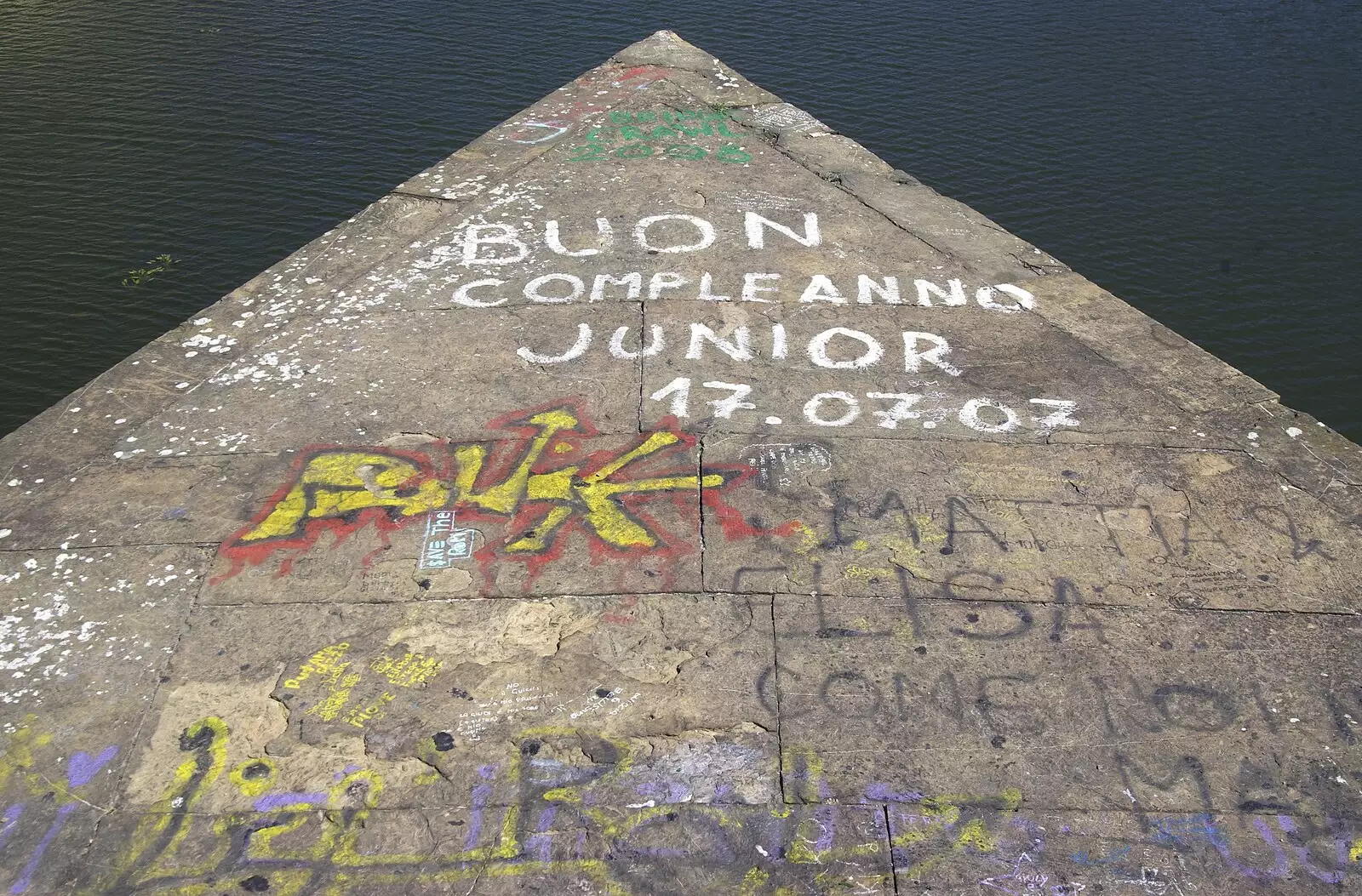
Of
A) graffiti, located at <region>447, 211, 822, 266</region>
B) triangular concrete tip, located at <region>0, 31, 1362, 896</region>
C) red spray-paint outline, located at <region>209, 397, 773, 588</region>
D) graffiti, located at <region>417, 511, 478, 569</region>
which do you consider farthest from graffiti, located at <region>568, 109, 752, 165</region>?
graffiti, located at <region>417, 511, 478, 569</region>

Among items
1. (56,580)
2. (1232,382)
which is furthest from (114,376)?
(1232,382)

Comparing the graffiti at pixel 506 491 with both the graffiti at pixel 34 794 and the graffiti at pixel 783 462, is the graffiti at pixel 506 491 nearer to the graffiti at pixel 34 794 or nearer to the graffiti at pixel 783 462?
the graffiti at pixel 783 462

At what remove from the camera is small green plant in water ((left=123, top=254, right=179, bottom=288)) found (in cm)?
905

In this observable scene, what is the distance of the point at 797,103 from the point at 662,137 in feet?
13.8

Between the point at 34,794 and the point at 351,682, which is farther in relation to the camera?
the point at 351,682

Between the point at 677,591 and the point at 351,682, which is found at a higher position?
the point at 677,591

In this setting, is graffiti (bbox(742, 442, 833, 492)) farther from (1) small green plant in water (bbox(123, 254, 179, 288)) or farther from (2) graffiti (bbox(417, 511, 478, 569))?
(1) small green plant in water (bbox(123, 254, 179, 288))

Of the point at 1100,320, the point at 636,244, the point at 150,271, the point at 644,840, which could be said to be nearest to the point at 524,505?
the point at 644,840

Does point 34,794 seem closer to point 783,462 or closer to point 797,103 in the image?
point 783,462

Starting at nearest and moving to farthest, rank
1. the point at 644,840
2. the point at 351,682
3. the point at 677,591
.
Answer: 1. the point at 644,840
2. the point at 351,682
3. the point at 677,591

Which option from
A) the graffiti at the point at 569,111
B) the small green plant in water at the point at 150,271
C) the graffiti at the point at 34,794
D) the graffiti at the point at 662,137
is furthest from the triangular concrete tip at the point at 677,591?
the small green plant in water at the point at 150,271

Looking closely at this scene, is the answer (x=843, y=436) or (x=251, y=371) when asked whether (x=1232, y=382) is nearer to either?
(x=843, y=436)

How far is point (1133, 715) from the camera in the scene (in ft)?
13.0

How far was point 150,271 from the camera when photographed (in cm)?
918
